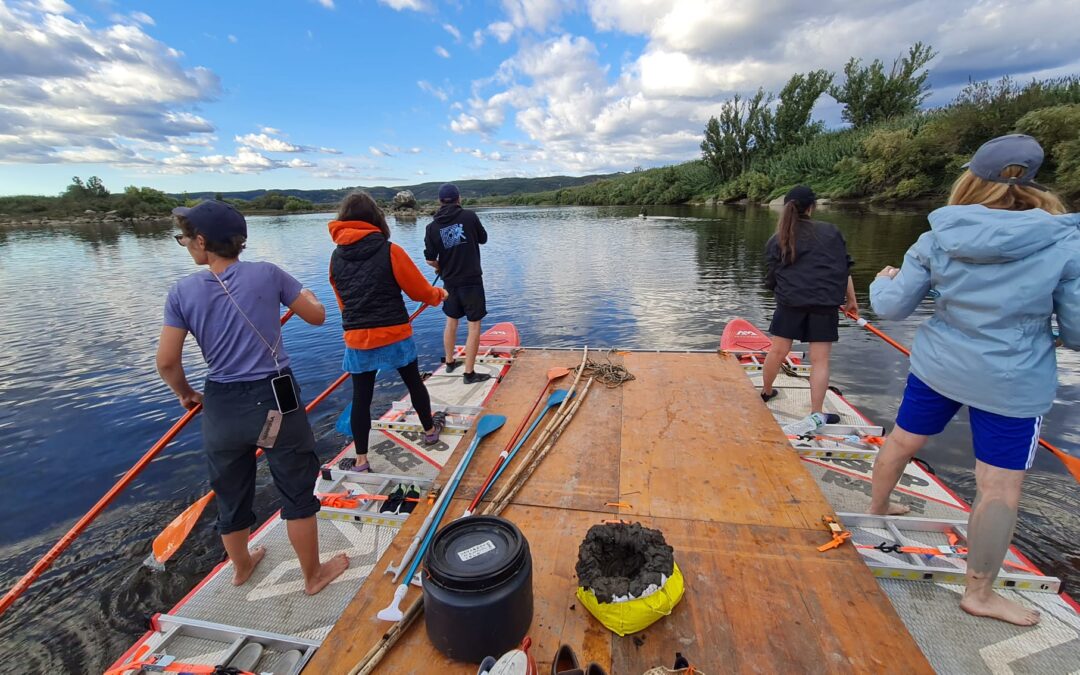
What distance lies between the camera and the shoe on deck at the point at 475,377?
6.91 meters

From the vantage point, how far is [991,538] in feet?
8.27

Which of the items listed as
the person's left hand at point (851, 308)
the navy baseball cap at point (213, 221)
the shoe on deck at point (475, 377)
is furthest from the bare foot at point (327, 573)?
the person's left hand at point (851, 308)

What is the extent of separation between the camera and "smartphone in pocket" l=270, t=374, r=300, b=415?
2732mm

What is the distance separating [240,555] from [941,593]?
490 cm

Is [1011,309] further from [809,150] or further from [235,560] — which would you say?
[809,150]

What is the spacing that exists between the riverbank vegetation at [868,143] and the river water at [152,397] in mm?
21101

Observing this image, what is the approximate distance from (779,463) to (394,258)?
3.64 metres

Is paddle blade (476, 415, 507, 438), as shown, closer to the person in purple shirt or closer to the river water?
the person in purple shirt

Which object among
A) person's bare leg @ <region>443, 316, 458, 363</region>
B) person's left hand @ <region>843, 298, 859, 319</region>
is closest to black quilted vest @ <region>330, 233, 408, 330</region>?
person's bare leg @ <region>443, 316, 458, 363</region>

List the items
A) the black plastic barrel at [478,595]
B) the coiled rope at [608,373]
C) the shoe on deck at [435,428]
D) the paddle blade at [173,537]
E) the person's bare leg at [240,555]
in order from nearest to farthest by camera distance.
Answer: the black plastic barrel at [478,595] < the person's bare leg at [240,555] < the paddle blade at [173,537] < the coiled rope at [608,373] < the shoe on deck at [435,428]

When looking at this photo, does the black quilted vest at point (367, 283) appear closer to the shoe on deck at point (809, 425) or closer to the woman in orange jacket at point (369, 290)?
the woman in orange jacket at point (369, 290)

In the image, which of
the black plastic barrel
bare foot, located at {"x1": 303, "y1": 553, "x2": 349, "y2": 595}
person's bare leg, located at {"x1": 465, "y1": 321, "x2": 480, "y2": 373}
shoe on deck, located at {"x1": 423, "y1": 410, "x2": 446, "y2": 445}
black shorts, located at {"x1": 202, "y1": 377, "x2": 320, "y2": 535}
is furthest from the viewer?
person's bare leg, located at {"x1": 465, "y1": 321, "x2": 480, "y2": 373}

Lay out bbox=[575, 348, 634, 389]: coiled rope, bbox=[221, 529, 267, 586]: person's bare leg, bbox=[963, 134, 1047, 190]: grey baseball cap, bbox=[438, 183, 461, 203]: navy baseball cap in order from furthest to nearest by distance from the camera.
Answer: bbox=[438, 183, 461, 203]: navy baseball cap < bbox=[575, 348, 634, 389]: coiled rope < bbox=[221, 529, 267, 586]: person's bare leg < bbox=[963, 134, 1047, 190]: grey baseball cap

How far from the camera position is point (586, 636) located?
210 cm
